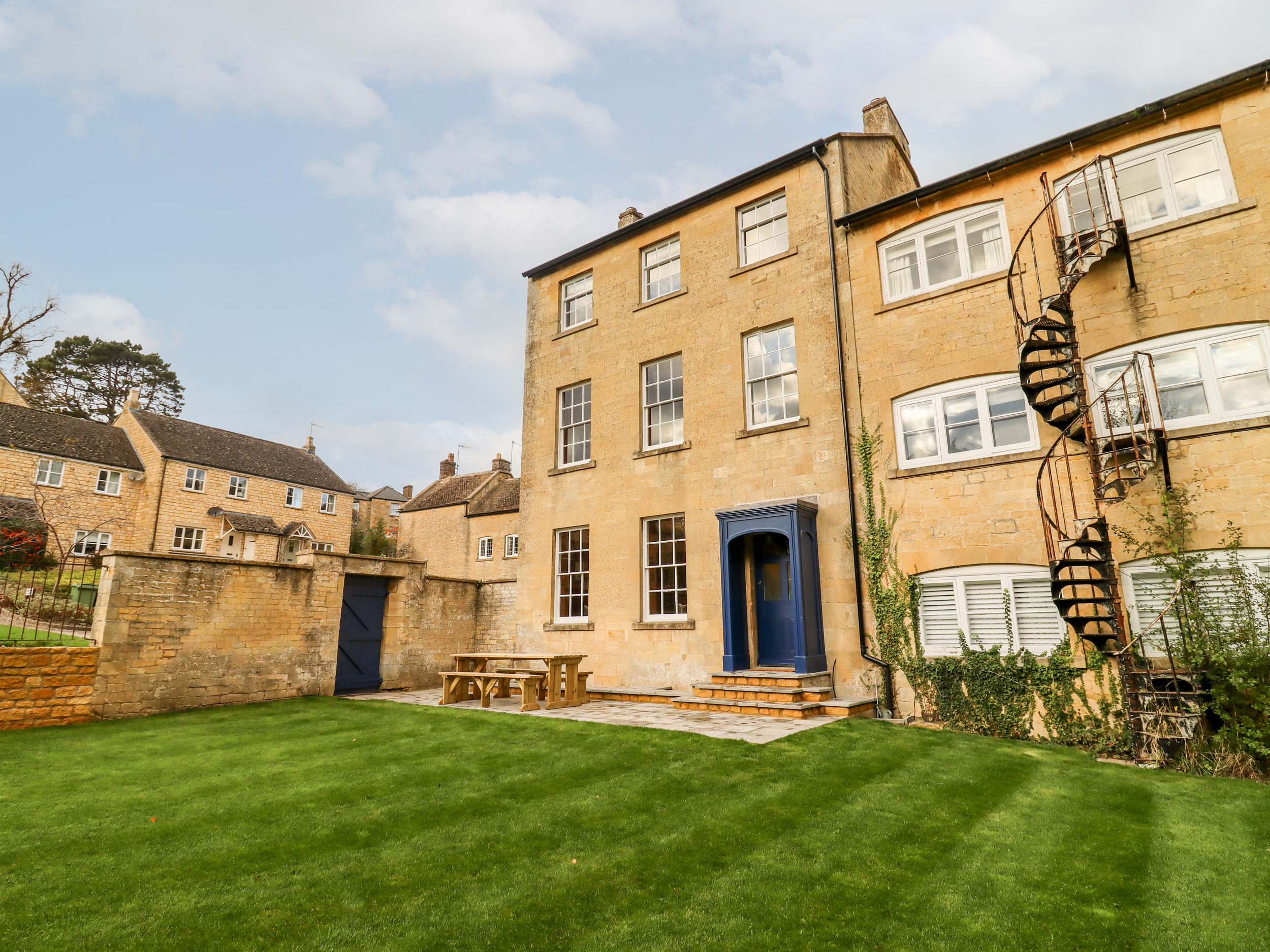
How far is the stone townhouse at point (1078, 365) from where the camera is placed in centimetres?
791

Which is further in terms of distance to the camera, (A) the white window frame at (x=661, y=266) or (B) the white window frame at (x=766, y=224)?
(A) the white window frame at (x=661, y=266)

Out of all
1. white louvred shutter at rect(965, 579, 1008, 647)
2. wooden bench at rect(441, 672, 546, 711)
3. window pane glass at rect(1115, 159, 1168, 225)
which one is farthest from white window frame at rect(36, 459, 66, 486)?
window pane glass at rect(1115, 159, 1168, 225)

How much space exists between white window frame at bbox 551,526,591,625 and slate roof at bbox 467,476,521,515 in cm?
1378

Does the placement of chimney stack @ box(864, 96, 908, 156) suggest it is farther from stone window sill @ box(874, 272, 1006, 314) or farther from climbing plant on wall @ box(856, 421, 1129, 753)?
climbing plant on wall @ box(856, 421, 1129, 753)

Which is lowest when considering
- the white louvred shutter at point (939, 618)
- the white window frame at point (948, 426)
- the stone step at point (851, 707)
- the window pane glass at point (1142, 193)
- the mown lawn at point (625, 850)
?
the mown lawn at point (625, 850)

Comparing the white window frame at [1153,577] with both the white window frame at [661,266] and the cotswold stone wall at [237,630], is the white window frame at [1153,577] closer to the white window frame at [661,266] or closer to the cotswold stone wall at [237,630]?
the white window frame at [661,266]

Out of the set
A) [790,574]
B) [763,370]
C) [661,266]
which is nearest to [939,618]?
[790,574]

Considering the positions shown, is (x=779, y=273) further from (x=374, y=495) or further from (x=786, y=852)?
(x=374, y=495)

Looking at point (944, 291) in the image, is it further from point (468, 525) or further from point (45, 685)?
point (468, 525)

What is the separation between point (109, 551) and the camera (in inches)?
392

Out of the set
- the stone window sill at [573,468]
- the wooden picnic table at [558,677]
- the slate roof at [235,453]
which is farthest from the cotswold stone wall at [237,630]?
the slate roof at [235,453]

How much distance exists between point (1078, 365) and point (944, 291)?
8.88 feet

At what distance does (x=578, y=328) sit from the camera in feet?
50.5

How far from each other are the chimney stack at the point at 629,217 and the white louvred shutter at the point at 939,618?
11.1 metres
